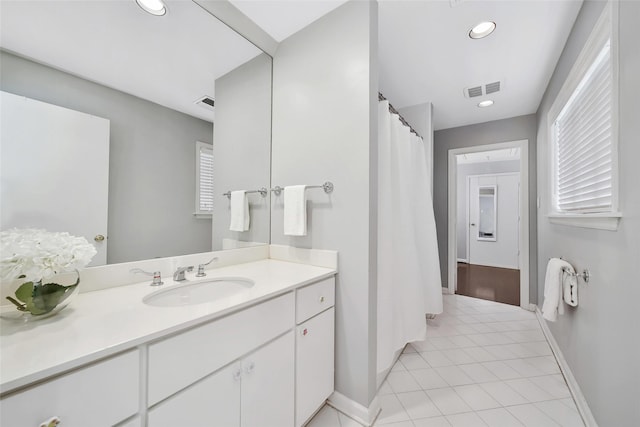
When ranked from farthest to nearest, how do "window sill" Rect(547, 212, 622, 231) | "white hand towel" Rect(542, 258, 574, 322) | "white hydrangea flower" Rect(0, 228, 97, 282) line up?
"white hand towel" Rect(542, 258, 574, 322) → "window sill" Rect(547, 212, 622, 231) → "white hydrangea flower" Rect(0, 228, 97, 282)

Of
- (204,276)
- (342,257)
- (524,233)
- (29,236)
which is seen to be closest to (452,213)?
(524,233)

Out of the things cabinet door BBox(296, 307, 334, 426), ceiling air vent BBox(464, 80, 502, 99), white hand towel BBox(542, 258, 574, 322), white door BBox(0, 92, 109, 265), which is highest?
ceiling air vent BBox(464, 80, 502, 99)

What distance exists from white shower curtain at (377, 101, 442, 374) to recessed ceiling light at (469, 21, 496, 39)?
73 centimetres

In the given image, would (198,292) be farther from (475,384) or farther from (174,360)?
(475,384)

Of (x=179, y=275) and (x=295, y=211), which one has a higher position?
(x=295, y=211)

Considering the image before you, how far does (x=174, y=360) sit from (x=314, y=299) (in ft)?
2.14

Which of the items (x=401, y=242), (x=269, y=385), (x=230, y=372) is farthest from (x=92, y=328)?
(x=401, y=242)

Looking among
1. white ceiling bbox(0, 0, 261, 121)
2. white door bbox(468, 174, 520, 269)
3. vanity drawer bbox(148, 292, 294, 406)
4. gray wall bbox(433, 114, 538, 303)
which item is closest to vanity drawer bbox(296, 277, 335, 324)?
vanity drawer bbox(148, 292, 294, 406)

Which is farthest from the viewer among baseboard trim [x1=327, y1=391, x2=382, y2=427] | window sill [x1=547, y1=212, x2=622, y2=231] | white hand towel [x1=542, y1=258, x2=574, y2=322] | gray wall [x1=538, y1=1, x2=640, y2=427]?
white hand towel [x1=542, y1=258, x2=574, y2=322]

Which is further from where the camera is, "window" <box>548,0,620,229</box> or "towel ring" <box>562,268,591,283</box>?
"towel ring" <box>562,268,591,283</box>

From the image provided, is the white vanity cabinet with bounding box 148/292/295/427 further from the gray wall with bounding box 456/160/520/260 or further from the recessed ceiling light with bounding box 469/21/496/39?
the gray wall with bounding box 456/160/520/260

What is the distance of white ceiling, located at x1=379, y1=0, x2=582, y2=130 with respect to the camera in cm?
147

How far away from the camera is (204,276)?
1.24 meters

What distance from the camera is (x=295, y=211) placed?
1.45 metres
